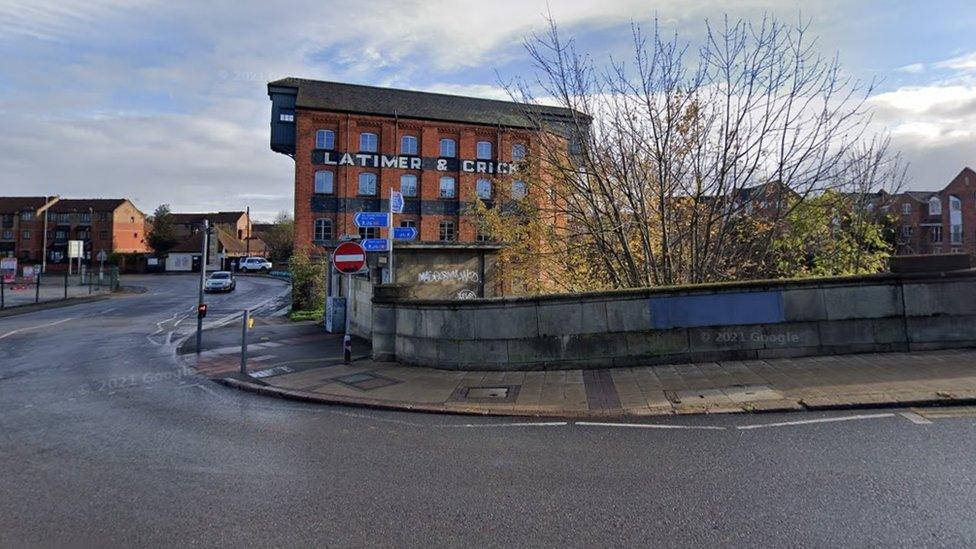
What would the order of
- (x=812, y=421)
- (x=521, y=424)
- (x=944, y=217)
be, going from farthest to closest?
(x=944, y=217) < (x=521, y=424) < (x=812, y=421)

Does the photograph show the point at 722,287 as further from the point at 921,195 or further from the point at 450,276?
the point at 921,195

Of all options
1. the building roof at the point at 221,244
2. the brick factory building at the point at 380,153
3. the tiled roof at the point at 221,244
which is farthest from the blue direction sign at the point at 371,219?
the tiled roof at the point at 221,244

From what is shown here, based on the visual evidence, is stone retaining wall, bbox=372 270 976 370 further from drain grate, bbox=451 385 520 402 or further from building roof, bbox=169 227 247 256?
building roof, bbox=169 227 247 256

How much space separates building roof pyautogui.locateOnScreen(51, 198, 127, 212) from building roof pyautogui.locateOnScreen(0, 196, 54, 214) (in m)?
1.95

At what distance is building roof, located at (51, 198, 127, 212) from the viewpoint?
79.7 metres

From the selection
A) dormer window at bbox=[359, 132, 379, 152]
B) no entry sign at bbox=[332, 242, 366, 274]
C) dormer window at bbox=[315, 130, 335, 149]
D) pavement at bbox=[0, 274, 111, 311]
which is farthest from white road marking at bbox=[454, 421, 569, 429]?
dormer window at bbox=[359, 132, 379, 152]

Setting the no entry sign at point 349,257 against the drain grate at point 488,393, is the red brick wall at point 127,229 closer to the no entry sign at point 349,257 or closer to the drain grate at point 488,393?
the no entry sign at point 349,257

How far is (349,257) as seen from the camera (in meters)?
10.7

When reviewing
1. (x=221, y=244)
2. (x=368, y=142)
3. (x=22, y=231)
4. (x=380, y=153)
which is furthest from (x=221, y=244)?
(x=22, y=231)

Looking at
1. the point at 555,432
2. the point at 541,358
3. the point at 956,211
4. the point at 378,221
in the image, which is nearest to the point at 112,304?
the point at 378,221

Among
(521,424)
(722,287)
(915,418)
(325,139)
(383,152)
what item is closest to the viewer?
(915,418)

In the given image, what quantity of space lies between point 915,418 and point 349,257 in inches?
369

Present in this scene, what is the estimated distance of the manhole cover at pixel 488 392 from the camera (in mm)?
7738

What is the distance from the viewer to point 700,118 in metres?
11.2
